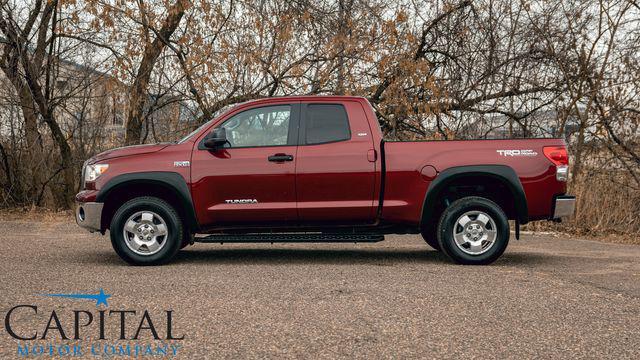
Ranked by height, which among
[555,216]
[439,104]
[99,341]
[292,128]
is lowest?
[99,341]

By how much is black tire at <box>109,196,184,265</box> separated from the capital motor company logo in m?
2.07

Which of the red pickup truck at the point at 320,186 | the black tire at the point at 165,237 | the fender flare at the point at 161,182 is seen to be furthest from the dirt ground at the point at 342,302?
the fender flare at the point at 161,182

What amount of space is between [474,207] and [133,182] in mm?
3883

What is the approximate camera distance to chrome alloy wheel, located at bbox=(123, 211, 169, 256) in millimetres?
7809

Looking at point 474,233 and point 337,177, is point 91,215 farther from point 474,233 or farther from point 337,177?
point 474,233

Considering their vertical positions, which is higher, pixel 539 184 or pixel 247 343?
pixel 539 184

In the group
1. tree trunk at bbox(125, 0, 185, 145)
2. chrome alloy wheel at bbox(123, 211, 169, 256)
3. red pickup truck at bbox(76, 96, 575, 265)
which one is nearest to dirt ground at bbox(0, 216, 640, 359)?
chrome alloy wheel at bbox(123, 211, 169, 256)

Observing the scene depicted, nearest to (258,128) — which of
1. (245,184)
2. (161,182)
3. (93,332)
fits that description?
(245,184)

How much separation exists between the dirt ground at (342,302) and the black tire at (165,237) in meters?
0.15

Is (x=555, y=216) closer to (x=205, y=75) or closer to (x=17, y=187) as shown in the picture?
(x=205, y=75)

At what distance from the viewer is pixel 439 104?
14.3 m

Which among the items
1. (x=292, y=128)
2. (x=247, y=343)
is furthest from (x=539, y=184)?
(x=247, y=343)

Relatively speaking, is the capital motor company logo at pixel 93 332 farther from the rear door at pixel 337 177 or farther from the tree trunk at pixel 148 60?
the tree trunk at pixel 148 60

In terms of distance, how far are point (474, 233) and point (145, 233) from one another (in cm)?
375
